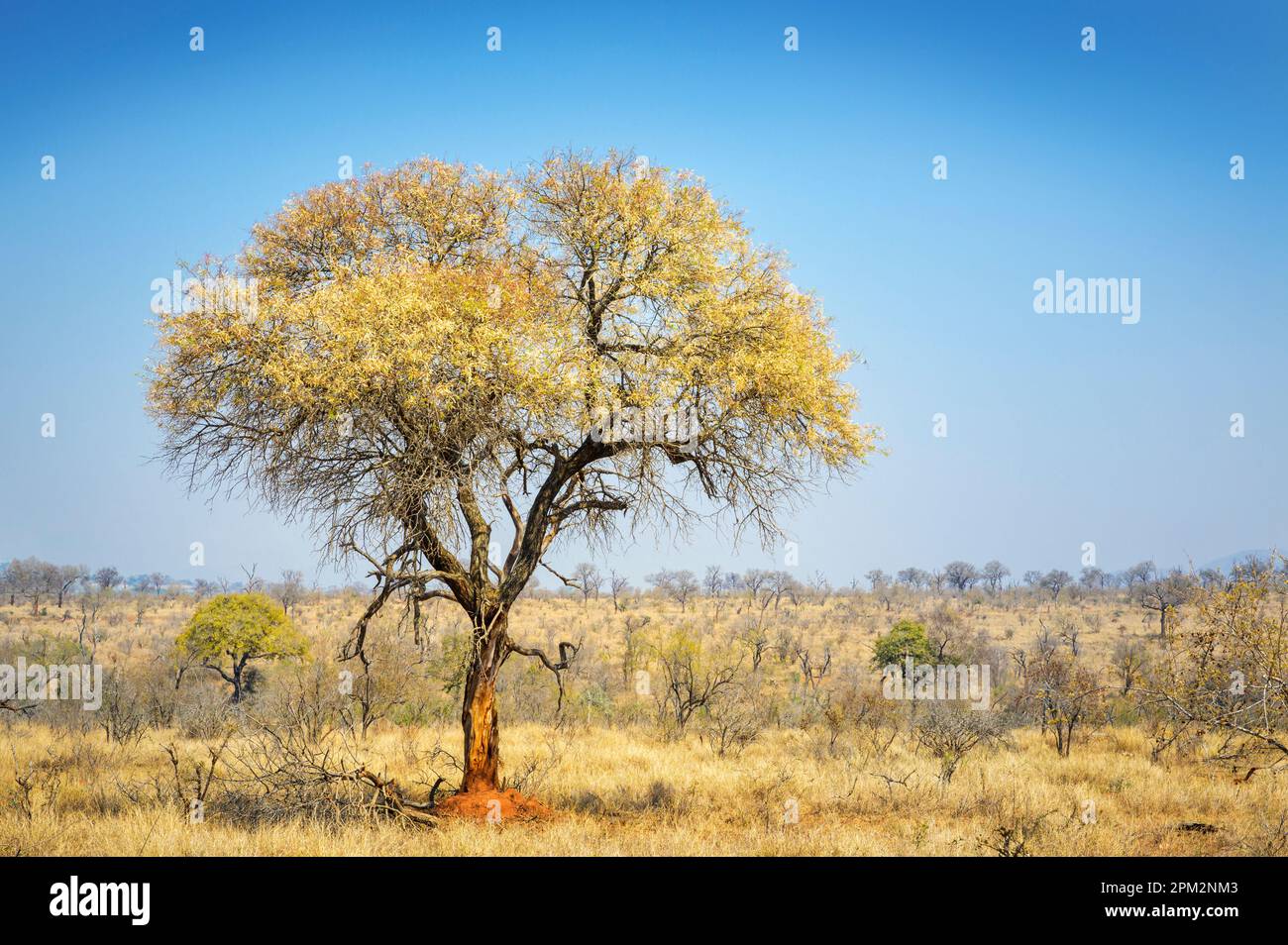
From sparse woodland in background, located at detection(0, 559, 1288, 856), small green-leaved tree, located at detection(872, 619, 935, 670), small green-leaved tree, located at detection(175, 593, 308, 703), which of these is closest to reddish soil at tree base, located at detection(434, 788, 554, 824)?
sparse woodland in background, located at detection(0, 559, 1288, 856)

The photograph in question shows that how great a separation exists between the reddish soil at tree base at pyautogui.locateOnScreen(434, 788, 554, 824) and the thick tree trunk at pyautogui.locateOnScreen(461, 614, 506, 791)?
0.20 meters

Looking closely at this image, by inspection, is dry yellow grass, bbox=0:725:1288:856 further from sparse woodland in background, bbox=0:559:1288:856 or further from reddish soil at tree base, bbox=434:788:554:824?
reddish soil at tree base, bbox=434:788:554:824

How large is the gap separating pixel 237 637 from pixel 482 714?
19.1 m

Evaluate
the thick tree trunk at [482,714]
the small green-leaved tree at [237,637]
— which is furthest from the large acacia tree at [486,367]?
the small green-leaved tree at [237,637]

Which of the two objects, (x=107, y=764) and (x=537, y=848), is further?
(x=107, y=764)

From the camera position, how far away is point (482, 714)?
1241 cm

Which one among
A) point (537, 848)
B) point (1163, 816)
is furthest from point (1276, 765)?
point (537, 848)

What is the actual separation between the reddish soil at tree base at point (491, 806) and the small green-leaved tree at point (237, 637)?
18176 millimetres

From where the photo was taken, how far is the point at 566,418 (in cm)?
1144

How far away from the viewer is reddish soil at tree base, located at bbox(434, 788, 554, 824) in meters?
11.7
